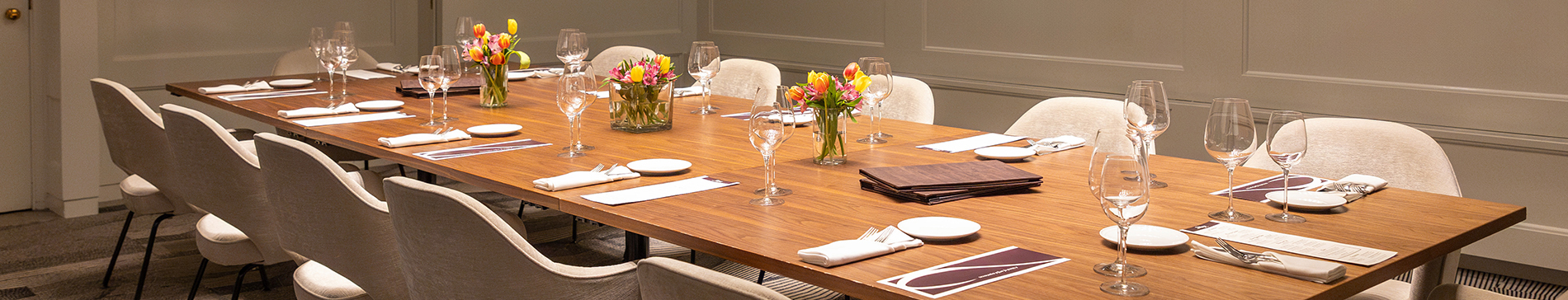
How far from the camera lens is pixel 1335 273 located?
5.00 feet

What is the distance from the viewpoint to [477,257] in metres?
1.73

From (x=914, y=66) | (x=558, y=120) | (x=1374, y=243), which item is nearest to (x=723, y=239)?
(x=1374, y=243)

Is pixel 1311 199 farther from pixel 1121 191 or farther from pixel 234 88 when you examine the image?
pixel 234 88

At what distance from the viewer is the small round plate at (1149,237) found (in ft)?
5.54

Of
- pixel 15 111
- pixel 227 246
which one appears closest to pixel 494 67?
pixel 227 246

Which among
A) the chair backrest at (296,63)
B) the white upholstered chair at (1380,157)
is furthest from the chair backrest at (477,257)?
the chair backrest at (296,63)

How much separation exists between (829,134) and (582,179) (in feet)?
1.82

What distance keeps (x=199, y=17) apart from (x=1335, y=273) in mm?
5277

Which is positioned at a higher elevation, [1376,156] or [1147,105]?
[1147,105]

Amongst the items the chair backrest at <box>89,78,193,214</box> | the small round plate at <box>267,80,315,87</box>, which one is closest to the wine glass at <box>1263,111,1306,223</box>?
the chair backrest at <box>89,78,193,214</box>

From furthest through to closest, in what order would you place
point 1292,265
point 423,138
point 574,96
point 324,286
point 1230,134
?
point 423,138 → point 574,96 → point 324,286 → point 1230,134 → point 1292,265

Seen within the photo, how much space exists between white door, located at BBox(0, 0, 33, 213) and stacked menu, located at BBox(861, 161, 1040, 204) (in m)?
4.43

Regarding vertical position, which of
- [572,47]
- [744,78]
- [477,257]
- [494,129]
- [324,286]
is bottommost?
[324,286]

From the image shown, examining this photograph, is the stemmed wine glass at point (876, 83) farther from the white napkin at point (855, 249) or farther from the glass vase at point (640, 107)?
the white napkin at point (855, 249)
